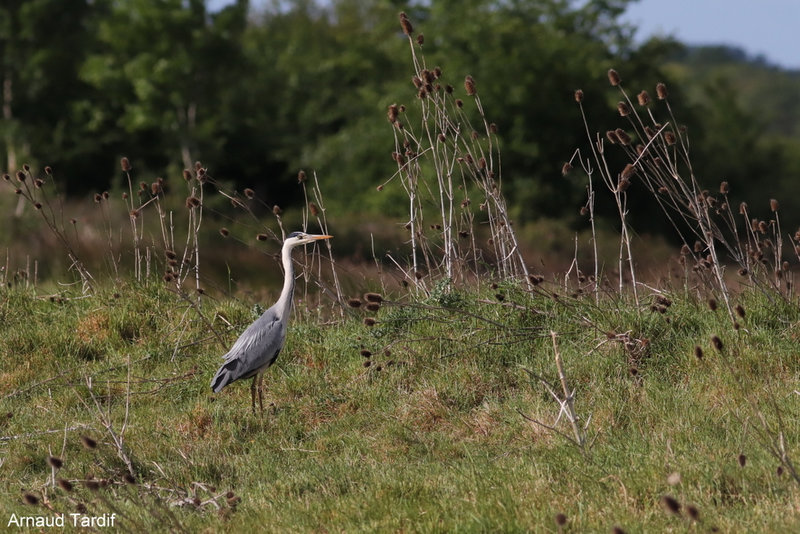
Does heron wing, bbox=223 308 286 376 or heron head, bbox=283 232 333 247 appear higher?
heron head, bbox=283 232 333 247

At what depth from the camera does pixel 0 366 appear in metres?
8.15

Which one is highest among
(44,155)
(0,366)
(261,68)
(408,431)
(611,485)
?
(611,485)

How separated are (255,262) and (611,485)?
15.4 m

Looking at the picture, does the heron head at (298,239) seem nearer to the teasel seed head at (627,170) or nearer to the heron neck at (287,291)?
the heron neck at (287,291)

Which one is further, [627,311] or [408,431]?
[627,311]

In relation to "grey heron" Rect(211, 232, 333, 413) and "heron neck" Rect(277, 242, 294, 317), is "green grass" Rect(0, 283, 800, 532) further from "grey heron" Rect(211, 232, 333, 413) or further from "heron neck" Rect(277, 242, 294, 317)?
"heron neck" Rect(277, 242, 294, 317)

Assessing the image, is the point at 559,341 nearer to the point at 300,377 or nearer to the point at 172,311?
the point at 300,377

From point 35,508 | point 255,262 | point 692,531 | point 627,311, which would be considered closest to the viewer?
point 692,531

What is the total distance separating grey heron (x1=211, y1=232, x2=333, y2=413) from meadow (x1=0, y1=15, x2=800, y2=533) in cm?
24

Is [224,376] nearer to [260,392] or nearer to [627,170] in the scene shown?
[260,392]

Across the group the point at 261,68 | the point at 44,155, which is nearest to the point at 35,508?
the point at 44,155

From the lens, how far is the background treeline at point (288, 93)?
36.3 m

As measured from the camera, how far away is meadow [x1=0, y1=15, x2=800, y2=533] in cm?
509

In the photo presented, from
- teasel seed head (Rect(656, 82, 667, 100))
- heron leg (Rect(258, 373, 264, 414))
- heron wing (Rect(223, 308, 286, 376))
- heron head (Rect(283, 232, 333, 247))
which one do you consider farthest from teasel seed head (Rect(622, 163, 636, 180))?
heron leg (Rect(258, 373, 264, 414))
